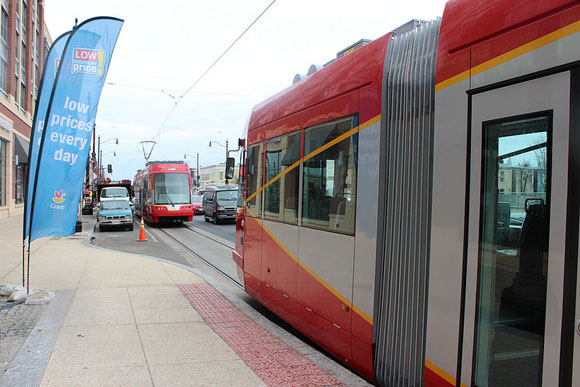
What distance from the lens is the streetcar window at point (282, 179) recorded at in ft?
17.9

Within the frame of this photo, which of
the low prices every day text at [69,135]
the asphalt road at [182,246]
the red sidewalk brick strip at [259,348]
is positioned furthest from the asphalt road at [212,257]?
the low prices every day text at [69,135]

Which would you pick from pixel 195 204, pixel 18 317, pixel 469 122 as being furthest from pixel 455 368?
pixel 195 204

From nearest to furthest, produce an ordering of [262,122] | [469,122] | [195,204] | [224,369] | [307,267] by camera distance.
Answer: [469,122]
[224,369]
[307,267]
[262,122]
[195,204]

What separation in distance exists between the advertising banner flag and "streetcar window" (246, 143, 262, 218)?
345 cm

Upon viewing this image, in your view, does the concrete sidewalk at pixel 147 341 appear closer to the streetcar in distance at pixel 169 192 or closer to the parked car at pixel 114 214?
the parked car at pixel 114 214

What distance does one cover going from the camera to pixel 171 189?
2458cm

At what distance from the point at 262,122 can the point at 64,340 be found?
3736mm

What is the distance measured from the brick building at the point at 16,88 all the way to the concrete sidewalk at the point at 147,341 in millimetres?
19312

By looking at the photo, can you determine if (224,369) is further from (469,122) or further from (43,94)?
(43,94)

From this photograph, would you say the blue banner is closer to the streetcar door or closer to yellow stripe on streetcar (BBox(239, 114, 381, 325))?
yellow stripe on streetcar (BBox(239, 114, 381, 325))

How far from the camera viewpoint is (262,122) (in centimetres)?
674

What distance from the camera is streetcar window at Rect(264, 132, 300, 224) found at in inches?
215

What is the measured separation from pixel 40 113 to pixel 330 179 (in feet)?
19.0

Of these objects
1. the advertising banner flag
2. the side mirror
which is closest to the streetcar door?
the side mirror
